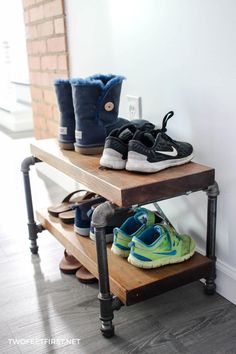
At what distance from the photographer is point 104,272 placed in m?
1.06

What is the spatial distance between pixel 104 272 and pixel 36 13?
5.71 feet

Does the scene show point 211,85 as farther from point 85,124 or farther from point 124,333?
point 124,333

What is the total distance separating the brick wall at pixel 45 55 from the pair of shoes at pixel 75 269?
3.10 ft

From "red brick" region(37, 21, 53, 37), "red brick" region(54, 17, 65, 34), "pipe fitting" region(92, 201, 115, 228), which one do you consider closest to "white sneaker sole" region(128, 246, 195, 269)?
"pipe fitting" region(92, 201, 115, 228)

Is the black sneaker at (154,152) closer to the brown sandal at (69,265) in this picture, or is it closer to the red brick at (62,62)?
the brown sandal at (69,265)

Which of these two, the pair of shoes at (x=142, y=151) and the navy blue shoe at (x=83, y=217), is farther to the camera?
the navy blue shoe at (x=83, y=217)

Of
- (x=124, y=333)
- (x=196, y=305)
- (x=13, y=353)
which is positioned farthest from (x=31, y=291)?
(x=196, y=305)

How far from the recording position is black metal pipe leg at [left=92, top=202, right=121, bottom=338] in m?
1.00

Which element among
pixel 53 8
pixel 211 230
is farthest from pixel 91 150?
pixel 53 8

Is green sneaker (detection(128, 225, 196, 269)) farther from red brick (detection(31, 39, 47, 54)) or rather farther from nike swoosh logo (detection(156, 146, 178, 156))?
red brick (detection(31, 39, 47, 54))

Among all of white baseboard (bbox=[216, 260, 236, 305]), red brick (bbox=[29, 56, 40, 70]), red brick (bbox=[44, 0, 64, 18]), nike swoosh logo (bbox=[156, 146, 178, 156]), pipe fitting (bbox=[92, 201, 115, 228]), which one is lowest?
white baseboard (bbox=[216, 260, 236, 305])

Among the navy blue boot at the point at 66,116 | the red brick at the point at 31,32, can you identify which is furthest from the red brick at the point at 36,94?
the navy blue boot at the point at 66,116

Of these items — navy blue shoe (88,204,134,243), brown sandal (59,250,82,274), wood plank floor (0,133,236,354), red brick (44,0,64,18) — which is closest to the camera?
wood plank floor (0,133,236,354)

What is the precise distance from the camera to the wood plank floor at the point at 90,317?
110 centimetres
